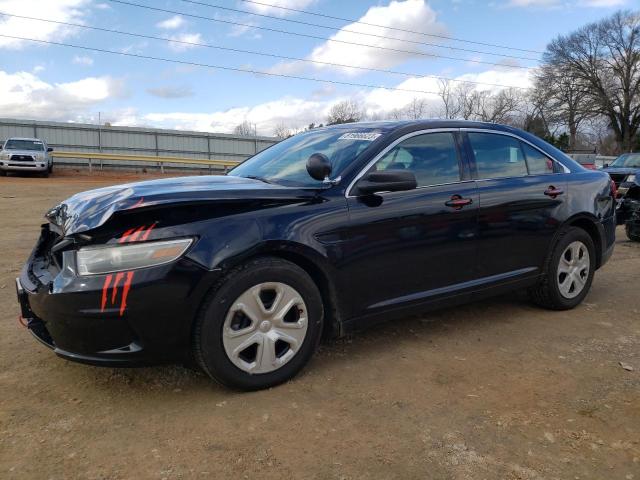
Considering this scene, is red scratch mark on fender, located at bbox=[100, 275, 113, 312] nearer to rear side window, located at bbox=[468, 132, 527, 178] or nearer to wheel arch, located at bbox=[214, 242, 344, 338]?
wheel arch, located at bbox=[214, 242, 344, 338]

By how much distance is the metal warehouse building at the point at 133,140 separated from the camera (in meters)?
27.1

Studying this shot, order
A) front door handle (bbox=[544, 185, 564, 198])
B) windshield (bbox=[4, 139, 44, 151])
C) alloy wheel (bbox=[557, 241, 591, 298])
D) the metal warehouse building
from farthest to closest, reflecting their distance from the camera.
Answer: the metal warehouse building < windshield (bbox=[4, 139, 44, 151]) < alloy wheel (bbox=[557, 241, 591, 298]) < front door handle (bbox=[544, 185, 564, 198])

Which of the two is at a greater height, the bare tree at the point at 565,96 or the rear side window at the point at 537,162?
the bare tree at the point at 565,96

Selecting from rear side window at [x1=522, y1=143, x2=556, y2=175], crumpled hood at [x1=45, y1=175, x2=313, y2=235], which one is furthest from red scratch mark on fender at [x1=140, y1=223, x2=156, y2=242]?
rear side window at [x1=522, y1=143, x2=556, y2=175]

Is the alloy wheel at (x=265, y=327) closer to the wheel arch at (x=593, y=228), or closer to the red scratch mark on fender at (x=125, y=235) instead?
the red scratch mark on fender at (x=125, y=235)

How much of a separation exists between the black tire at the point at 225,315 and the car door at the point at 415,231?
1.09 ft

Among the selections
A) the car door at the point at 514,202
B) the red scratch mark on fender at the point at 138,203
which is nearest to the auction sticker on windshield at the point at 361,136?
the car door at the point at 514,202

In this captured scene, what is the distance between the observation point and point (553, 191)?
4387 mm

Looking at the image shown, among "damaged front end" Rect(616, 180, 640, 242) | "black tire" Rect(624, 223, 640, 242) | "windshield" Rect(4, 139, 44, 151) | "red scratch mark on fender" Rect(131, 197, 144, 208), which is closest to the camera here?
"red scratch mark on fender" Rect(131, 197, 144, 208)

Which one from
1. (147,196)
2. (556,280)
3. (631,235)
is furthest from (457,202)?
(631,235)

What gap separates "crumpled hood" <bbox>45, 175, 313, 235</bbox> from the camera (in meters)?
2.74

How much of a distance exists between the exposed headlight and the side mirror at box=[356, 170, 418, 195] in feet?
4.23

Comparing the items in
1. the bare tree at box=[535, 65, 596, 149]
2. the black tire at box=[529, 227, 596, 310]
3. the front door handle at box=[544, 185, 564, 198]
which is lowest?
the black tire at box=[529, 227, 596, 310]

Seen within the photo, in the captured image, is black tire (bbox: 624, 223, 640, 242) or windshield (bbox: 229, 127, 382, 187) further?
black tire (bbox: 624, 223, 640, 242)
